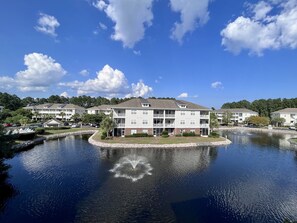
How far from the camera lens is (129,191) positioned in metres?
18.7

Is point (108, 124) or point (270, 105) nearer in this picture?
point (108, 124)

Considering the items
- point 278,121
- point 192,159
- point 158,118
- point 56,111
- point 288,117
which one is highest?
point 56,111

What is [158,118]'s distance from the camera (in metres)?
50.2

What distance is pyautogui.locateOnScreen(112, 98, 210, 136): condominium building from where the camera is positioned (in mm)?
47562

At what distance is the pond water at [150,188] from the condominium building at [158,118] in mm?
15606

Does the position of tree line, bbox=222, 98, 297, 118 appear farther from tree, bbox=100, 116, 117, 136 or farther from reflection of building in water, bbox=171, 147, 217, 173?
tree, bbox=100, 116, 117, 136

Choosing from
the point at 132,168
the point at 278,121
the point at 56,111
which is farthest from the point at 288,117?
the point at 56,111

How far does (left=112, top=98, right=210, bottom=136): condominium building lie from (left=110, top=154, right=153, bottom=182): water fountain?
57.5 feet

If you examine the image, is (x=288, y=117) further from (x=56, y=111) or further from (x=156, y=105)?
(x=56, y=111)

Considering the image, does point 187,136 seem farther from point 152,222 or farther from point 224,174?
point 152,222

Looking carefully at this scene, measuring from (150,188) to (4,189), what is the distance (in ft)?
47.8

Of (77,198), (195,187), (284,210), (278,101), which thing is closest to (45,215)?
(77,198)

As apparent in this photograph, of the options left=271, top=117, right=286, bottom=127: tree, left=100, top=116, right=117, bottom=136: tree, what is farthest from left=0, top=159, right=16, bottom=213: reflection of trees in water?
left=271, top=117, right=286, bottom=127: tree

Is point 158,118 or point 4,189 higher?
point 158,118
